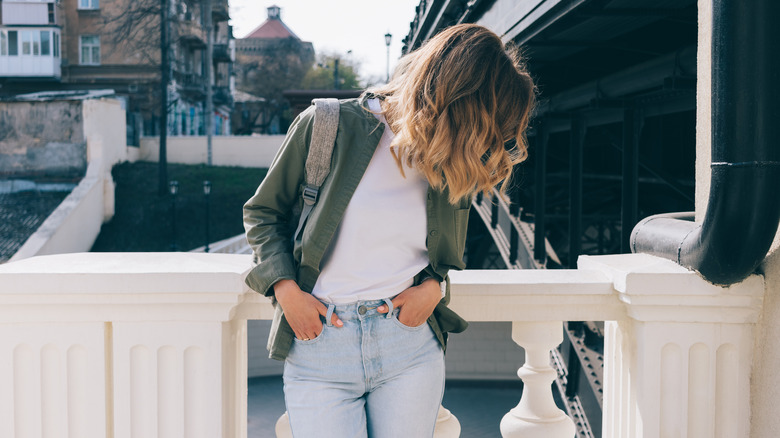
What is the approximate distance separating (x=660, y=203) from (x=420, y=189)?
943 centimetres

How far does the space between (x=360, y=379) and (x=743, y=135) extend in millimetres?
1190

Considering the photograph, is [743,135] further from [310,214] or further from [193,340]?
[193,340]

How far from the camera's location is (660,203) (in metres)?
10.6

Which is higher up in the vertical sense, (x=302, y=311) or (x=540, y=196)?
(x=302, y=311)

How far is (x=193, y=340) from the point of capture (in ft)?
7.22

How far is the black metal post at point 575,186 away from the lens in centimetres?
855

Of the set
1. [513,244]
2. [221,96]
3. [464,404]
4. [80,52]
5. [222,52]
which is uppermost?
[222,52]

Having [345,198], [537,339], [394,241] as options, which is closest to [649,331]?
[537,339]

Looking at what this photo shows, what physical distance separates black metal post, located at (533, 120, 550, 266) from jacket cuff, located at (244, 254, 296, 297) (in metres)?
8.68

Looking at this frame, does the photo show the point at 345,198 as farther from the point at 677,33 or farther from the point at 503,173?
the point at 677,33

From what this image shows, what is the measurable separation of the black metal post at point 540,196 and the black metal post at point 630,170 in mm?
3037

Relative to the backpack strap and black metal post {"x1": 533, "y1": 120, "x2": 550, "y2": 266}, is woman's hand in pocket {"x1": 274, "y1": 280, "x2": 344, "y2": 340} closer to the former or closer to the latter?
the backpack strap

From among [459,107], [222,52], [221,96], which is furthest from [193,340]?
[222,52]

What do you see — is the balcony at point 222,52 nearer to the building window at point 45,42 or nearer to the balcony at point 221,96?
the balcony at point 221,96
